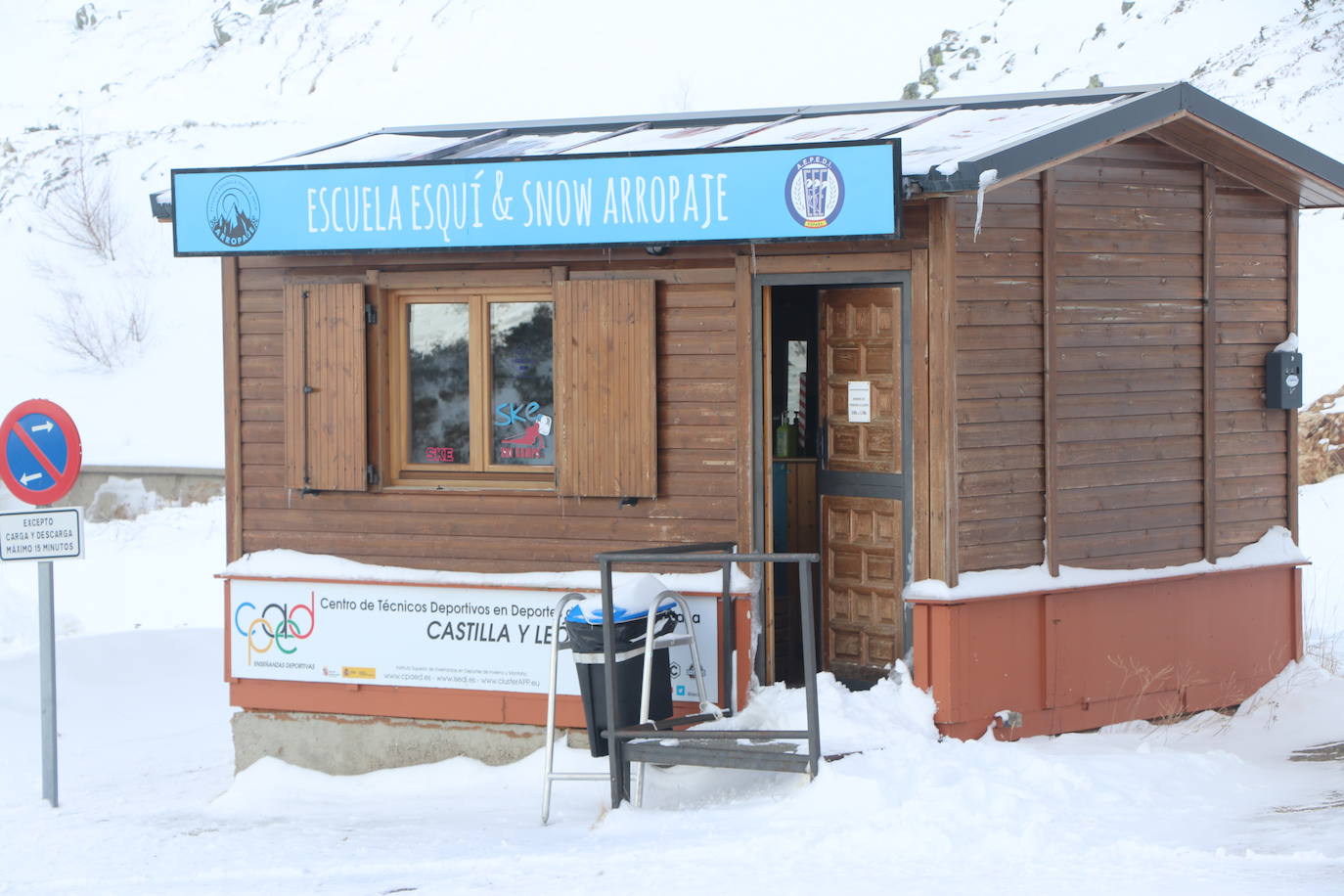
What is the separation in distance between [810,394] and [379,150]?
3111mm

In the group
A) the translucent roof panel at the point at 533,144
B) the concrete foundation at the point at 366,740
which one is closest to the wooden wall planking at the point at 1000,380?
the translucent roof panel at the point at 533,144

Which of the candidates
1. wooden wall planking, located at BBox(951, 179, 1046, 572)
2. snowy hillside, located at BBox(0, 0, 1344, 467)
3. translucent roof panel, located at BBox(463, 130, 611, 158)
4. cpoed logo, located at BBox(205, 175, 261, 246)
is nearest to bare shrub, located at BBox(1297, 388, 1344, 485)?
snowy hillside, located at BBox(0, 0, 1344, 467)

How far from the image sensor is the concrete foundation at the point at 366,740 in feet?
27.6

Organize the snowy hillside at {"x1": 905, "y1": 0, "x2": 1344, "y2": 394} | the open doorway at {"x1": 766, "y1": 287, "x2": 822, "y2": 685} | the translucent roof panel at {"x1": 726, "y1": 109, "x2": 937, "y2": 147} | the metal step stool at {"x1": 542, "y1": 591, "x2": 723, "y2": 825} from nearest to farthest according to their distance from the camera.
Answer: the metal step stool at {"x1": 542, "y1": 591, "x2": 723, "y2": 825}
the translucent roof panel at {"x1": 726, "y1": 109, "x2": 937, "y2": 147}
the open doorway at {"x1": 766, "y1": 287, "x2": 822, "y2": 685}
the snowy hillside at {"x1": 905, "y1": 0, "x2": 1344, "y2": 394}

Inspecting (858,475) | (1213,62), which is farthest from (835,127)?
(1213,62)

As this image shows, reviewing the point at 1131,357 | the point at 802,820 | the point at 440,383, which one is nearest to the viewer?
the point at 802,820

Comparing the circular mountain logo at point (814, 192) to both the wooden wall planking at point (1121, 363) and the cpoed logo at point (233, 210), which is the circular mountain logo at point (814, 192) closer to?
the wooden wall planking at point (1121, 363)

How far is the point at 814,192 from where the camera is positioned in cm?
724

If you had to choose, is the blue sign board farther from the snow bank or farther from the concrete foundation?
the concrete foundation

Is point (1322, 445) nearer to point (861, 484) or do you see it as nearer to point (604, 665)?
point (861, 484)

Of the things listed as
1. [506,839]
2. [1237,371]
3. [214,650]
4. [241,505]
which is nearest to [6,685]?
[214,650]

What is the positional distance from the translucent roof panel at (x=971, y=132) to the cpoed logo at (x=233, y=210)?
11.7 feet

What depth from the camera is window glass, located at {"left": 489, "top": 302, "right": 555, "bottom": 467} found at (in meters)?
8.46

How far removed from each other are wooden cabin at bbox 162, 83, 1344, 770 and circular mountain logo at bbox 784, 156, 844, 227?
2 cm
